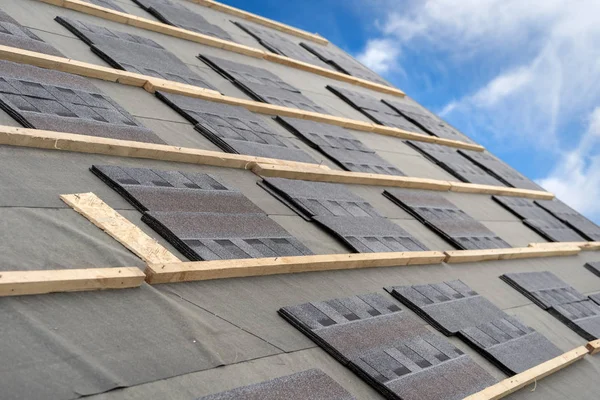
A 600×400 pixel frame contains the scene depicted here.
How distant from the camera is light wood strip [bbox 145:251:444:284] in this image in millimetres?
6055

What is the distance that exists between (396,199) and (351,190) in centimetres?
96

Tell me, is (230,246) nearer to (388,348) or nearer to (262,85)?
(388,348)

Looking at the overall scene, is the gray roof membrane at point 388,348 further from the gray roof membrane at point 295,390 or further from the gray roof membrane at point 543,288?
the gray roof membrane at point 543,288

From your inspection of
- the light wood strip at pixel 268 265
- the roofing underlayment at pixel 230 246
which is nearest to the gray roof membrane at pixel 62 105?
the roofing underlayment at pixel 230 246

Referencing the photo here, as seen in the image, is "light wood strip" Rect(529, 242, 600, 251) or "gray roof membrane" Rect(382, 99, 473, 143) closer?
"light wood strip" Rect(529, 242, 600, 251)

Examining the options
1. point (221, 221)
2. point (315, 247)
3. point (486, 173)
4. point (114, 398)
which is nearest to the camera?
point (114, 398)

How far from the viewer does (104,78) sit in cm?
941

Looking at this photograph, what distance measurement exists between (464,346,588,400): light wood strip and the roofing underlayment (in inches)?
1.5

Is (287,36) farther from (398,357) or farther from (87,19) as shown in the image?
(398,357)

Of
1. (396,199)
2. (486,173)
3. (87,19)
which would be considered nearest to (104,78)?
(87,19)

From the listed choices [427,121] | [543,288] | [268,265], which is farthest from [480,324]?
[427,121]

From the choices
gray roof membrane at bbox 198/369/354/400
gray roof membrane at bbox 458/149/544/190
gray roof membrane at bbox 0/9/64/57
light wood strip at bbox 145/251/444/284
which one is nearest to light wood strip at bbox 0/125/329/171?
light wood strip at bbox 145/251/444/284

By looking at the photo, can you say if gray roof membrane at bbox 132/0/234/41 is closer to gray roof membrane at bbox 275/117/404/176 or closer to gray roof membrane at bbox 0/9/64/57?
gray roof membrane at bbox 275/117/404/176

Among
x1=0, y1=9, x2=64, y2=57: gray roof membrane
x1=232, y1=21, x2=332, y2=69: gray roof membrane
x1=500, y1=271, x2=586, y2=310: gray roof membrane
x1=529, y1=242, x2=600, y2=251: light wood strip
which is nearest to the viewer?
x1=0, y1=9, x2=64, y2=57: gray roof membrane
